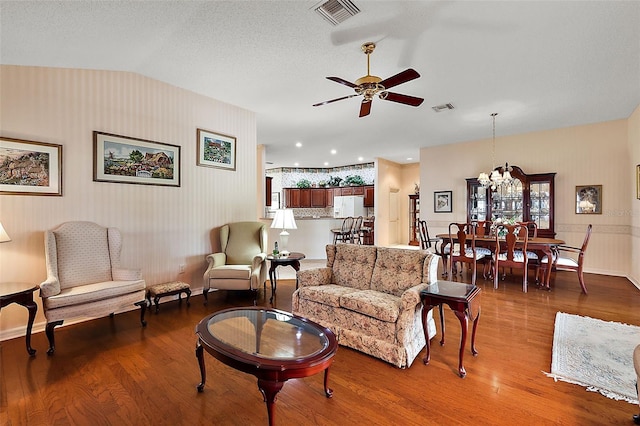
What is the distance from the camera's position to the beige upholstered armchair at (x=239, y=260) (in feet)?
12.9

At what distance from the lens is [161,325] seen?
3270 millimetres

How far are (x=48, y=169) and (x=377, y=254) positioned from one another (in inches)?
141

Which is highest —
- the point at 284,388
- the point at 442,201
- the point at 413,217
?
the point at 442,201

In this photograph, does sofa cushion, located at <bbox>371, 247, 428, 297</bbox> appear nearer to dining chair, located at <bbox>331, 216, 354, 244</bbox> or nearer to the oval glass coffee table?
the oval glass coffee table

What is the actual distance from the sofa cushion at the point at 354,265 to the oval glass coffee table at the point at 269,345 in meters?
1.02

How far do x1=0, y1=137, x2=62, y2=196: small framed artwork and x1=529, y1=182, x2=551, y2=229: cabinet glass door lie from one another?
790 centimetres

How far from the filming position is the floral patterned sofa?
7.95ft

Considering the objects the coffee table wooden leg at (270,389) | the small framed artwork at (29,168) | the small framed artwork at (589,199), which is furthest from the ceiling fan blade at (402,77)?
the small framed artwork at (589,199)

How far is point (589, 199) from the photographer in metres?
5.84

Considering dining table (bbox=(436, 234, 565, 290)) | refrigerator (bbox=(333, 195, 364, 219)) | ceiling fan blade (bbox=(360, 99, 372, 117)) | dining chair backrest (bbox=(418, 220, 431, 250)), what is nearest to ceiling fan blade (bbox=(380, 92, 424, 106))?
ceiling fan blade (bbox=(360, 99, 372, 117))

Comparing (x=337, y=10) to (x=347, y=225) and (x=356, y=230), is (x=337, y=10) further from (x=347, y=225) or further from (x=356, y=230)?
(x=356, y=230)

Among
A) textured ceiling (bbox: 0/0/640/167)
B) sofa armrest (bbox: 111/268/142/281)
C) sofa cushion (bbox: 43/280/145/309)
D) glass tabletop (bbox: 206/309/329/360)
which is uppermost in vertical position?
textured ceiling (bbox: 0/0/640/167)

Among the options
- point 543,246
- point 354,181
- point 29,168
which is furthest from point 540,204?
point 29,168

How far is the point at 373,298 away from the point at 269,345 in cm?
111
